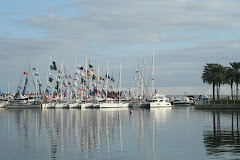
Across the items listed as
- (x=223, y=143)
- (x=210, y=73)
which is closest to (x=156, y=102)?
(x=210, y=73)

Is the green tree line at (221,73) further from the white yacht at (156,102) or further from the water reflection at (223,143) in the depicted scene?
the water reflection at (223,143)

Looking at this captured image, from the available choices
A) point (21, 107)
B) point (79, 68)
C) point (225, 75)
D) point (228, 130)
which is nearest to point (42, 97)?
point (21, 107)

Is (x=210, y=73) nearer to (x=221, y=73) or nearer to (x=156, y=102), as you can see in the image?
(x=221, y=73)

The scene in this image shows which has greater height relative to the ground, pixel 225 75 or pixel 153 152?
pixel 225 75

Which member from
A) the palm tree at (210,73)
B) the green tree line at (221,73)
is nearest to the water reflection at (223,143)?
the green tree line at (221,73)

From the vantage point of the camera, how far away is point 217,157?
2783 cm

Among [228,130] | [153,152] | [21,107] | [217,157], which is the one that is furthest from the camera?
[21,107]

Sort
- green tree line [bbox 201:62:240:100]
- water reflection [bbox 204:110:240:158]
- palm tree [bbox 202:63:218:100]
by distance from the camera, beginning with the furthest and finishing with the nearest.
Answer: palm tree [bbox 202:63:218:100] → green tree line [bbox 201:62:240:100] → water reflection [bbox 204:110:240:158]

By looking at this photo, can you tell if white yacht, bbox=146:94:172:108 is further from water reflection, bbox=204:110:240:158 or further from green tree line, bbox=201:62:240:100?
water reflection, bbox=204:110:240:158

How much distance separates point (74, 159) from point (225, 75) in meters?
87.2

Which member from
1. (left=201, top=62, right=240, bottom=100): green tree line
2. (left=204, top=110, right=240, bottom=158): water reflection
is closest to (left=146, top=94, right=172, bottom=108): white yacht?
(left=201, top=62, right=240, bottom=100): green tree line

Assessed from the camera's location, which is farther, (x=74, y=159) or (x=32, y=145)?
(x=32, y=145)

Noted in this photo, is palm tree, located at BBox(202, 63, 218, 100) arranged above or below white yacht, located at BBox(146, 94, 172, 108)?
above

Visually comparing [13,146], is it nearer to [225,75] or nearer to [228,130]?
[228,130]
